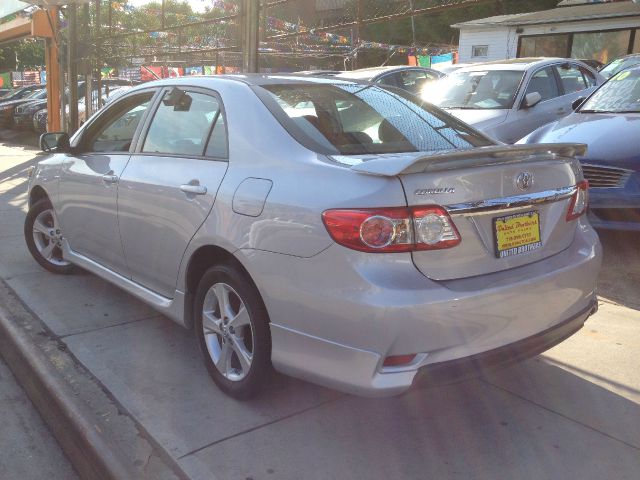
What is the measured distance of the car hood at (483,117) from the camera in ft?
26.1

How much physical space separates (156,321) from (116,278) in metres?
0.42

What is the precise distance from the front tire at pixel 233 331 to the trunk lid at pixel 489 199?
83 centimetres

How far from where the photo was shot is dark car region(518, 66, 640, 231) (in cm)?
519

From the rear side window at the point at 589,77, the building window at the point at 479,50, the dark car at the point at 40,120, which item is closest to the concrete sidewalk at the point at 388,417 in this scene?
the rear side window at the point at 589,77

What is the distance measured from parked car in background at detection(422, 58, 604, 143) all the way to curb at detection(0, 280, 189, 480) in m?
5.83

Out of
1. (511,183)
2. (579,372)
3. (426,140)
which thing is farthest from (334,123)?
(579,372)

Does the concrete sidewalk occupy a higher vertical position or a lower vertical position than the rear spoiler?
lower

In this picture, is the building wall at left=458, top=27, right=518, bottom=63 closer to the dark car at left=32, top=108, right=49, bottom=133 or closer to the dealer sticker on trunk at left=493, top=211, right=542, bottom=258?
the dark car at left=32, top=108, right=49, bottom=133

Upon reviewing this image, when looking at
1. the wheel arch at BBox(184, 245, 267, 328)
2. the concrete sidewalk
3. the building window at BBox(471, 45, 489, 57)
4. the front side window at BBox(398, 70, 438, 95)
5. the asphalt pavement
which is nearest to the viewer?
the concrete sidewalk

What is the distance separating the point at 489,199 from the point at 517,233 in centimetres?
24

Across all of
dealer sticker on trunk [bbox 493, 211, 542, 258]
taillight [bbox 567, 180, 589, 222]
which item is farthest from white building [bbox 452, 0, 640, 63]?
dealer sticker on trunk [bbox 493, 211, 542, 258]

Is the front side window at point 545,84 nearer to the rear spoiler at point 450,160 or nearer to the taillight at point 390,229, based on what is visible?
the rear spoiler at point 450,160

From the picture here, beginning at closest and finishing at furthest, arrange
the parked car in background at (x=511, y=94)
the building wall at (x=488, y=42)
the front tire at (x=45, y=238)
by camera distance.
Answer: the front tire at (x=45, y=238)
the parked car in background at (x=511, y=94)
the building wall at (x=488, y=42)

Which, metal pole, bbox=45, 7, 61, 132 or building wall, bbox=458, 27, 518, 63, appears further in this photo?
building wall, bbox=458, 27, 518, 63
